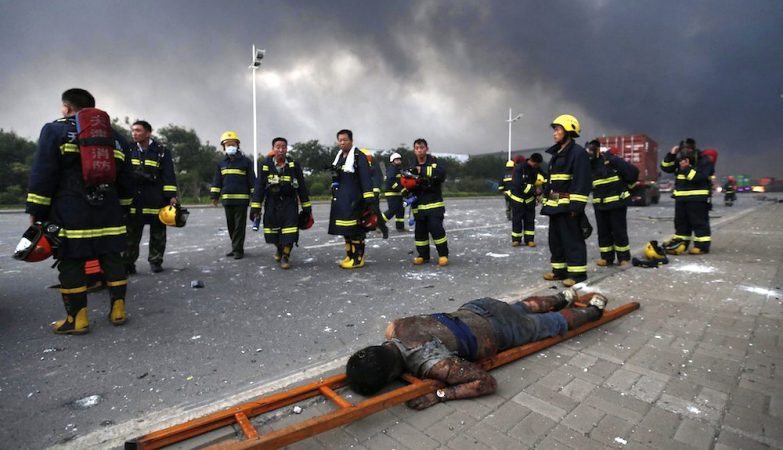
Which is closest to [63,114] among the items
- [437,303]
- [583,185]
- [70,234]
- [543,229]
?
[70,234]

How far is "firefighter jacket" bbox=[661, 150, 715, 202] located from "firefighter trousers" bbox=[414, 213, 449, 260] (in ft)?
13.4

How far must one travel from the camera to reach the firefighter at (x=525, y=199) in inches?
340

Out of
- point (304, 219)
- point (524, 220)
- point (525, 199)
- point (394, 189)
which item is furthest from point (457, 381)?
point (394, 189)

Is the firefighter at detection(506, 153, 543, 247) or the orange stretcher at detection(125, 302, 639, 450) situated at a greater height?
the firefighter at detection(506, 153, 543, 247)

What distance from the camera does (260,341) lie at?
11.7ft

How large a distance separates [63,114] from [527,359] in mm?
4360

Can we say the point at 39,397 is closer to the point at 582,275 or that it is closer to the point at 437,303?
the point at 437,303

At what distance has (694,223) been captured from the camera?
7.45m

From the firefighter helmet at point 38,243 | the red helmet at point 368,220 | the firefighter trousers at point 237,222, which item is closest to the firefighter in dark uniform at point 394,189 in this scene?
the red helmet at point 368,220

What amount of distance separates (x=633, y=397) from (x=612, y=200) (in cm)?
459

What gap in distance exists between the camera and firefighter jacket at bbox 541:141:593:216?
5180 mm

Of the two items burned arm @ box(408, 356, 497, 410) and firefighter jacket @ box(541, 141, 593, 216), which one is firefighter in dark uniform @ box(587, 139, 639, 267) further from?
burned arm @ box(408, 356, 497, 410)

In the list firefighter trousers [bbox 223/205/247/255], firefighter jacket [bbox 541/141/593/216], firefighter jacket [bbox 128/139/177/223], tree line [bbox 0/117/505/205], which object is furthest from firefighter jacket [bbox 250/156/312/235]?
tree line [bbox 0/117/505/205]

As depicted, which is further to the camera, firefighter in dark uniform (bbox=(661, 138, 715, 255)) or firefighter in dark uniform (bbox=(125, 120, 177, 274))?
firefighter in dark uniform (bbox=(661, 138, 715, 255))
